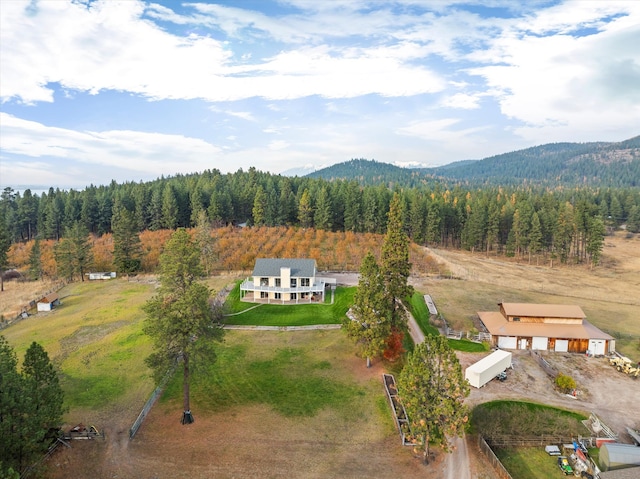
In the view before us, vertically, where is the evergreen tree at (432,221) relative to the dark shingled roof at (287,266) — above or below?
above

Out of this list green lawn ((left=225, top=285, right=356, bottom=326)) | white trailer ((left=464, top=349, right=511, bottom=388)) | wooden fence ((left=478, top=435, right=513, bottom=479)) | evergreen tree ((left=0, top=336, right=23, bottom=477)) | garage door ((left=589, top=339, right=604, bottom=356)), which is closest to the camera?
evergreen tree ((left=0, top=336, right=23, bottom=477))

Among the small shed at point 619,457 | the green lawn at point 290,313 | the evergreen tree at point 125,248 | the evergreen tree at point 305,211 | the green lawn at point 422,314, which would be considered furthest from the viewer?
the evergreen tree at point 305,211

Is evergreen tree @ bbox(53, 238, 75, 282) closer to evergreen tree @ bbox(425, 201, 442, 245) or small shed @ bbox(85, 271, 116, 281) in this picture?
small shed @ bbox(85, 271, 116, 281)

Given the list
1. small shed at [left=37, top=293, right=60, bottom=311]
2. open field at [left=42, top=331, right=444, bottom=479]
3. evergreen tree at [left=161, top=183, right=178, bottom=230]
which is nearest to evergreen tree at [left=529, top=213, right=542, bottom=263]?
open field at [left=42, top=331, right=444, bottom=479]

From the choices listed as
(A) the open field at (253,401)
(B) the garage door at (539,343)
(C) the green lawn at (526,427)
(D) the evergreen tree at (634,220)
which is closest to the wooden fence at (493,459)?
(A) the open field at (253,401)

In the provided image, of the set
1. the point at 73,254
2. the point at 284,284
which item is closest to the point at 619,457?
the point at 284,284

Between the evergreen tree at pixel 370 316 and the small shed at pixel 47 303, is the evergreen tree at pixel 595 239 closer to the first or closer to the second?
the evergreen tree at pixel 370 316
